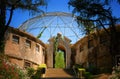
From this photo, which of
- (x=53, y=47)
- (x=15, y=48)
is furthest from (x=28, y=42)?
(x=53, y=47)

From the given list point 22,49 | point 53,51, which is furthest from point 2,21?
point 53,51

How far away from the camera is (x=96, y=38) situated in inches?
1464

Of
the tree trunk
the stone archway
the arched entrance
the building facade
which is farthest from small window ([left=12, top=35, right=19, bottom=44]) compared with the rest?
the arched entrance

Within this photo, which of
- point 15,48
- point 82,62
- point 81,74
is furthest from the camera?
point 82,62

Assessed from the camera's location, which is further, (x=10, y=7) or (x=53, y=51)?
(x=53, y=51)

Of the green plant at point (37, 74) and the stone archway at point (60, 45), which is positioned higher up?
the stone archway at point (60, 45)

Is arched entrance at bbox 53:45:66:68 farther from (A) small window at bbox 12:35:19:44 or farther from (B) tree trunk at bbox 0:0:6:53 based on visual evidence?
(B) tree trunk at bbox 0:0:6:53

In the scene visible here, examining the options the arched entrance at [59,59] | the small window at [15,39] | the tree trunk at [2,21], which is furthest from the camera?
the arched entrance at [59,59]

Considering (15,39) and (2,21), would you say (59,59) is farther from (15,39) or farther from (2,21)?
(2,21)

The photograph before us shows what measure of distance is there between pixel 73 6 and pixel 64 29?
14.9 m

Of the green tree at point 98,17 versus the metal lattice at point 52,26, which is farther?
the metal lattice at point 52,26

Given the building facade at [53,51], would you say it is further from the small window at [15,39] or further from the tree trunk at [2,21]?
the tree trunk at [2,21]

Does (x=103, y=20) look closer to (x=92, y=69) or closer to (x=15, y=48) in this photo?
(x=92, y=69)

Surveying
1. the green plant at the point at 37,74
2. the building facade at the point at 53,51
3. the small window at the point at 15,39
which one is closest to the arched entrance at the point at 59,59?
the building facade at the point at 53,51
